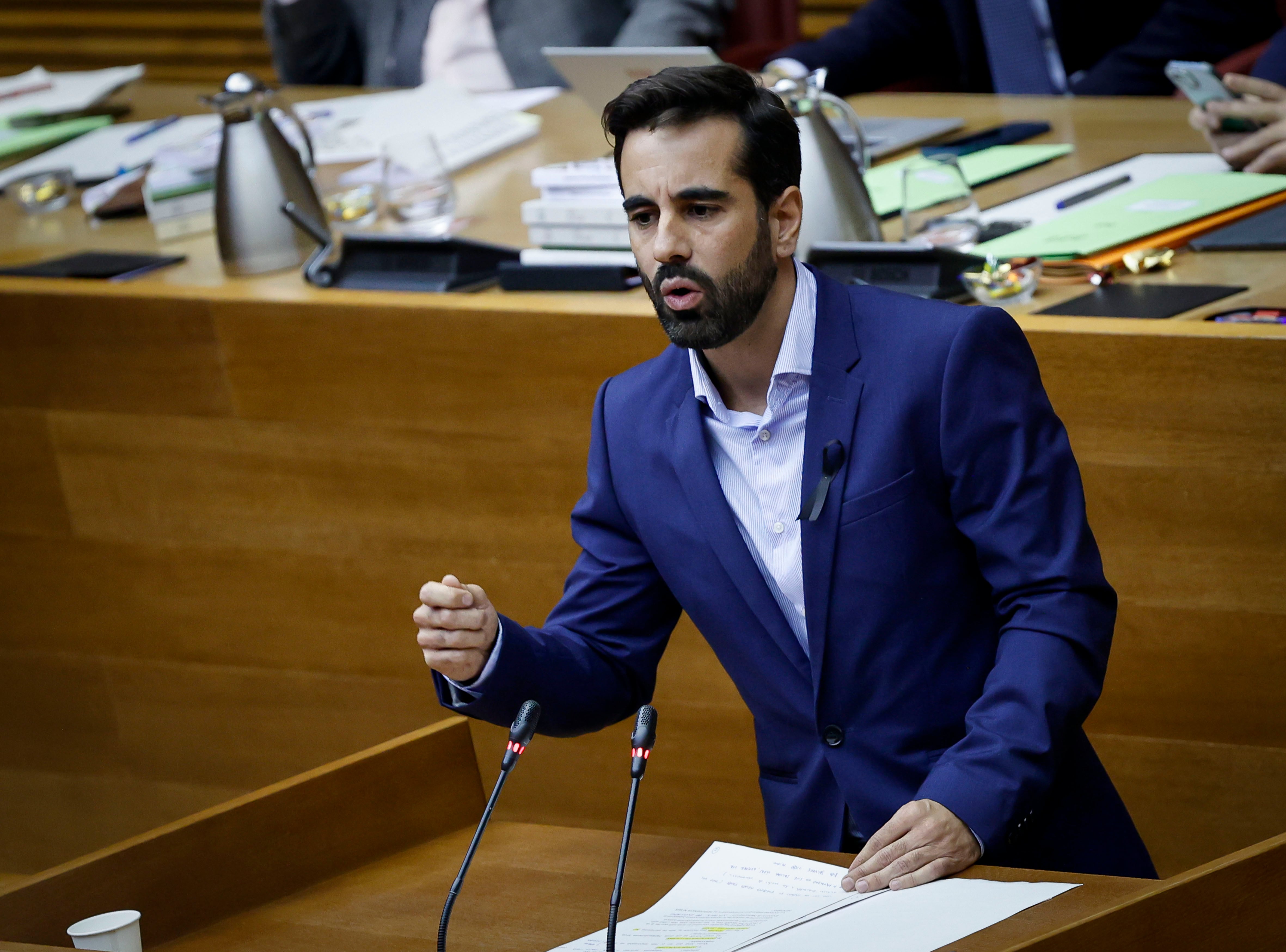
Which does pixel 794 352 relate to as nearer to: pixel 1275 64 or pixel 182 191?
pixel 1275 64

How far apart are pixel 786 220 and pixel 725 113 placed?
0.11 meters

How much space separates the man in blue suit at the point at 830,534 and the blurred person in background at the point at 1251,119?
0.97 meters

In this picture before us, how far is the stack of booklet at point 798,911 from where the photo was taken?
1060 mm

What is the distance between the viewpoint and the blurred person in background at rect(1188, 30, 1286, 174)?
84.0 inches

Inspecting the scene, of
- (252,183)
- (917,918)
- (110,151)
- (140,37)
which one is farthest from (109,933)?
(140,37)

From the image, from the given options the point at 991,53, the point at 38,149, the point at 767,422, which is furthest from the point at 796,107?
the point at 38,149

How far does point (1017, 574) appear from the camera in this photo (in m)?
1.32

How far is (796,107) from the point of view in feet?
6.49

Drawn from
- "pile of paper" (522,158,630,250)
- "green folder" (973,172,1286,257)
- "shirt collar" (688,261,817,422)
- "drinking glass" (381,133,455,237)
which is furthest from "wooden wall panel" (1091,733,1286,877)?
"drinking glass" (381,133,455,237)

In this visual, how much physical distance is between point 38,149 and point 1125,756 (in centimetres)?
263

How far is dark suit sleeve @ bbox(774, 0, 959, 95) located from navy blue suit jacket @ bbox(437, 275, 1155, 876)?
2055 mm

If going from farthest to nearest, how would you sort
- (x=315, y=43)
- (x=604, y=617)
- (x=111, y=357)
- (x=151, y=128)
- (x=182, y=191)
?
(x=315, y=43) → (x=151, y=128) → (x=182, y=191) → (x=111, y=357) → (x=604, y=617)

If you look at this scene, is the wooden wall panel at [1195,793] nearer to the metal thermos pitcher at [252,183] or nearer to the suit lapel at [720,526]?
the suit lapel at [720,526]

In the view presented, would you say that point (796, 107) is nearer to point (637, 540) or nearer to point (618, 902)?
point (637, 540)
